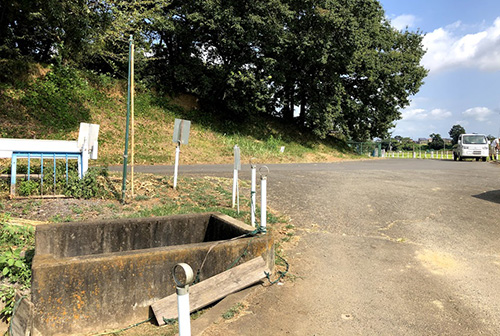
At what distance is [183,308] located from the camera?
2.43 metres

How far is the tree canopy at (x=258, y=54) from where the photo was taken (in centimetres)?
2191

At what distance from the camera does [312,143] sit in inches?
1177

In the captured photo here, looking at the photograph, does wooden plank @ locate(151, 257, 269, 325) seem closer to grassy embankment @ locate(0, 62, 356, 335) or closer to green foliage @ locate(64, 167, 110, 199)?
grassy embankment @ locate(0, 62, 356, 335)

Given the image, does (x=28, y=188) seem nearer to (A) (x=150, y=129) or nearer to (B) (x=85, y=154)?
(B) (x=85, y=154)

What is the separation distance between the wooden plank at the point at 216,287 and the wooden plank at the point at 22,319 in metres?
1.18


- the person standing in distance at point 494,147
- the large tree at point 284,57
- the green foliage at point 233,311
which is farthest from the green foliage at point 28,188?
the person standing in distance at point 494,147

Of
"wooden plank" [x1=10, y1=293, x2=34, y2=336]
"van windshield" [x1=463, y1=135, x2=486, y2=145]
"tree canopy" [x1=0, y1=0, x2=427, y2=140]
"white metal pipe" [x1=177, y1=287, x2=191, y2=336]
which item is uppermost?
"tree canopy" [x1=0, y1=0, x2=427, y2=140]

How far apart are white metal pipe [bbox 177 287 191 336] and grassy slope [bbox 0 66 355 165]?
46.1 feet

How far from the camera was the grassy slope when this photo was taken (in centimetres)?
1694

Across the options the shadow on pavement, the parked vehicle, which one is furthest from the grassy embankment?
the parked vehicle

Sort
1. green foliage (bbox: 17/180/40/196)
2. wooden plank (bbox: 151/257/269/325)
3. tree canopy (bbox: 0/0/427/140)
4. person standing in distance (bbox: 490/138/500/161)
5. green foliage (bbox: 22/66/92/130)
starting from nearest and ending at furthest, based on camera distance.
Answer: wooden plank (bbox: 151/257/269/325)
green foliage (bbox: 17/180/40/196)
green foliage (bbox: 22/66/92/130)
tree canopy (bbox: 0/0/427/140)
person standing in distance (bbox: 490/138/500/161)

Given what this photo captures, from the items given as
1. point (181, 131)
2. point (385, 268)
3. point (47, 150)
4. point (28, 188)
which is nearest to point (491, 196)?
point (385, 268)

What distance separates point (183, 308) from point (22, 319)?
2291 mm

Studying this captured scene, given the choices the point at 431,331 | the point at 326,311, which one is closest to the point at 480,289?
the point at 431,331
